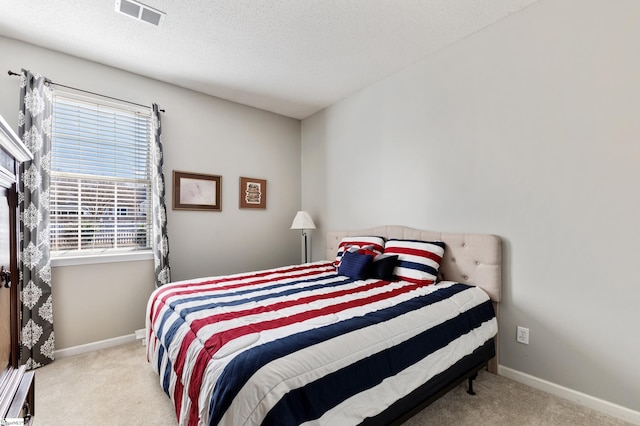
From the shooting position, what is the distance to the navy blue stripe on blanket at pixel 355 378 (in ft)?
3.46

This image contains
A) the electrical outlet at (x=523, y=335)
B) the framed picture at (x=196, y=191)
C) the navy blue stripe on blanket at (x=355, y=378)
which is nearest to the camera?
the navy blue stripe on blanket at (x=355, y=378)

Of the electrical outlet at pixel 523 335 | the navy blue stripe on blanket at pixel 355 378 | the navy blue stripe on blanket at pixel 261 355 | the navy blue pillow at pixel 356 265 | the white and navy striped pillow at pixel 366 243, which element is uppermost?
the white and navy striped pillow at pixel 366 243

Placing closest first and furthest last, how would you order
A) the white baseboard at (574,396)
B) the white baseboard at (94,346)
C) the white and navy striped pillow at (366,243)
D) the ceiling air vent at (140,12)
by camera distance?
the white baseboard at (574,396)
the ceiling air vent at (140,12)
the white baseboard at (94,346)
the white and navy striped pillow at (366,243)

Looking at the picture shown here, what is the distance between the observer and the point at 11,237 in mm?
1185

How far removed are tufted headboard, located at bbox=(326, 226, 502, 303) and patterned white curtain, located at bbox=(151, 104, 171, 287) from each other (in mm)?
2528

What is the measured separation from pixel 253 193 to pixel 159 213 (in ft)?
3.85

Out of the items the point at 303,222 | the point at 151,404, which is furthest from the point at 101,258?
the point at 303,222

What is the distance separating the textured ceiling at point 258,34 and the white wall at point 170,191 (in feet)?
0.62

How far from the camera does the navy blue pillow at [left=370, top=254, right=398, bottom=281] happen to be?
8.03 feet

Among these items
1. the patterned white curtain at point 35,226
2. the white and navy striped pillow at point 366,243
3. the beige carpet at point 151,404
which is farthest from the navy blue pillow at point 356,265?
the patterned white curtain at point 35,226

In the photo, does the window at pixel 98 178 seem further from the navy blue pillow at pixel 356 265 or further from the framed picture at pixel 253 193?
the navy blue pillow at pixel 356 265

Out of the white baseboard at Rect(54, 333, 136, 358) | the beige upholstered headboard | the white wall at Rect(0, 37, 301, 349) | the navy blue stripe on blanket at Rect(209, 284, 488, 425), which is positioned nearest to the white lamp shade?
the white wall at Rect(0, 37, 301, 349)

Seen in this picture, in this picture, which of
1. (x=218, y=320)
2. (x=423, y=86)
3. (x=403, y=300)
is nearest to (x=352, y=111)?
(x=423, y=86)

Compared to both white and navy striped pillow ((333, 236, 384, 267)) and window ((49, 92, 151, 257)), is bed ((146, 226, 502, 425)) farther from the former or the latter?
window ((49, 92, 151, 257))
